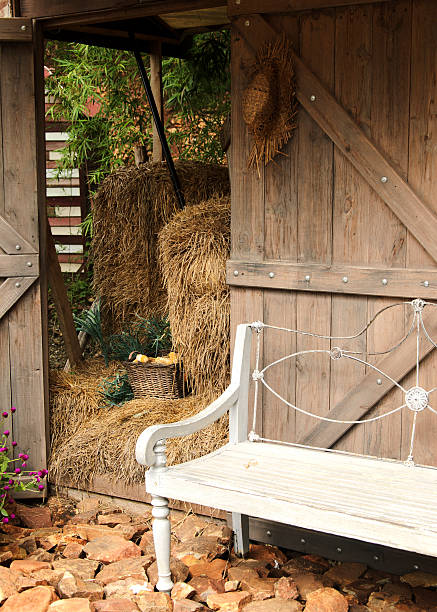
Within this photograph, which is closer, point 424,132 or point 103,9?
point 424,132

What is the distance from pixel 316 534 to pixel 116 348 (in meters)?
2.23

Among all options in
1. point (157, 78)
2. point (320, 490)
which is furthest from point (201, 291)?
point (157, 78)

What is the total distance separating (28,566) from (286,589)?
1.17m

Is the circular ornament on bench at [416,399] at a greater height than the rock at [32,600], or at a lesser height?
greater

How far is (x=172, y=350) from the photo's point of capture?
16.0 feet

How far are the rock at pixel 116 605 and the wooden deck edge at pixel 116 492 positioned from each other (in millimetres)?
905

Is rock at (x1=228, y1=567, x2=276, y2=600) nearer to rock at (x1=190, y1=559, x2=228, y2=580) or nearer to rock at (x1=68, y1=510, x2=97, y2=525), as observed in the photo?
rock at (x1=190, y1=559, x2=228, y2=580)

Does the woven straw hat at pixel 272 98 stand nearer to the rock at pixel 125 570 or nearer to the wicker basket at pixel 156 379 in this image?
the wicker basket at pixel 156 379

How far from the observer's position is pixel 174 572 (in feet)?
11.3

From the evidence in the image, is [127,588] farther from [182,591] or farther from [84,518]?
[84,518]

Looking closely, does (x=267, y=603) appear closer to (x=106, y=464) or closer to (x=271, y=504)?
(x=271, y=504)

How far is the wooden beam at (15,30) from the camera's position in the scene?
13.2 ft

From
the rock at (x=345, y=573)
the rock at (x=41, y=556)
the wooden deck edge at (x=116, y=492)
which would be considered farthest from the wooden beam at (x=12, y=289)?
the rock at (x=345, y=573)

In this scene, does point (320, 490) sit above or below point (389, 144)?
below
